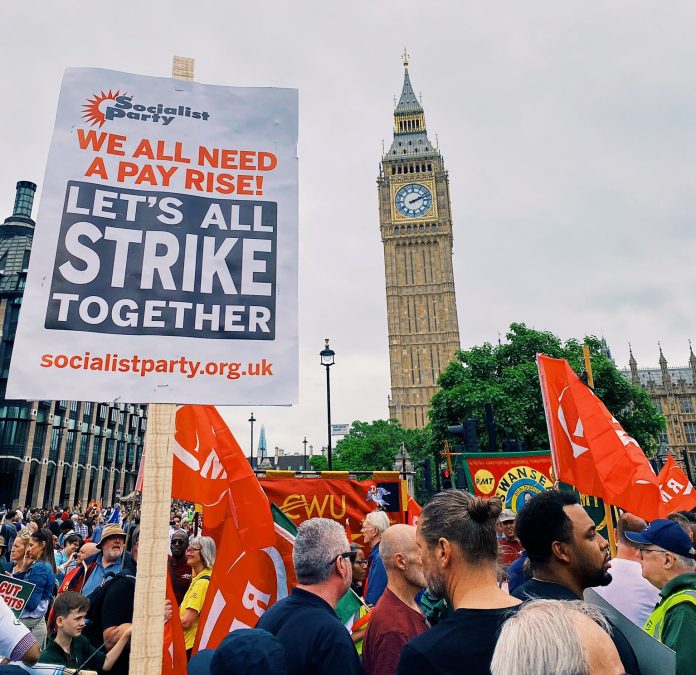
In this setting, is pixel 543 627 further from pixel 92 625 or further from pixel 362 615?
pixel 92 625

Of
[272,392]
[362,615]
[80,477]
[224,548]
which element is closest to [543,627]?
[272,392]

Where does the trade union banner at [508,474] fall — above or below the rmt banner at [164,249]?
below

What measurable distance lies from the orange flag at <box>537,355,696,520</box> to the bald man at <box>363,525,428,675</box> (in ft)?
9.80

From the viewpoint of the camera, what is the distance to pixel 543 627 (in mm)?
1400

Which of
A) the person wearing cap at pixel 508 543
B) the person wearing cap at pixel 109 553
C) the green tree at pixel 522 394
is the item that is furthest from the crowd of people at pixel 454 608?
the green tree at pixel 522 394

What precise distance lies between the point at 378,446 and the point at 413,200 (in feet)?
127

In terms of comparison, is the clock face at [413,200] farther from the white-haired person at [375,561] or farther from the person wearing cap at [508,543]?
the white-haired person at [375,561]

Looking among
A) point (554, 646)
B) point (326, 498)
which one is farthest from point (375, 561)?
point (554, 646)

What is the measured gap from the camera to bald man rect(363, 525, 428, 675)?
2.77m

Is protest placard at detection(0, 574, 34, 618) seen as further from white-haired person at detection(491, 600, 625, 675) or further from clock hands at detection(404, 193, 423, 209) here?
clock hands at detection(404, 193, 423, 209)

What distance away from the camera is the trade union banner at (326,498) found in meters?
7.38

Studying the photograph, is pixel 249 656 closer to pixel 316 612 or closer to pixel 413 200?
pixel 316 612

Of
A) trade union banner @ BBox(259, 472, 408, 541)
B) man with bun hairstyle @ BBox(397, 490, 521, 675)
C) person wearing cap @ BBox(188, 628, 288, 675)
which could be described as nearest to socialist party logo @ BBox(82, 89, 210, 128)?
man with bun hairstyle @ BBox(397, 490, 521, 675)

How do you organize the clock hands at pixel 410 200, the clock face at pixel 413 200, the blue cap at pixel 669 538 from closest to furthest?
the blue cap at pixel 669 538 → the clock face at pixel 413 200 → the clock hands at pixel 410 200
